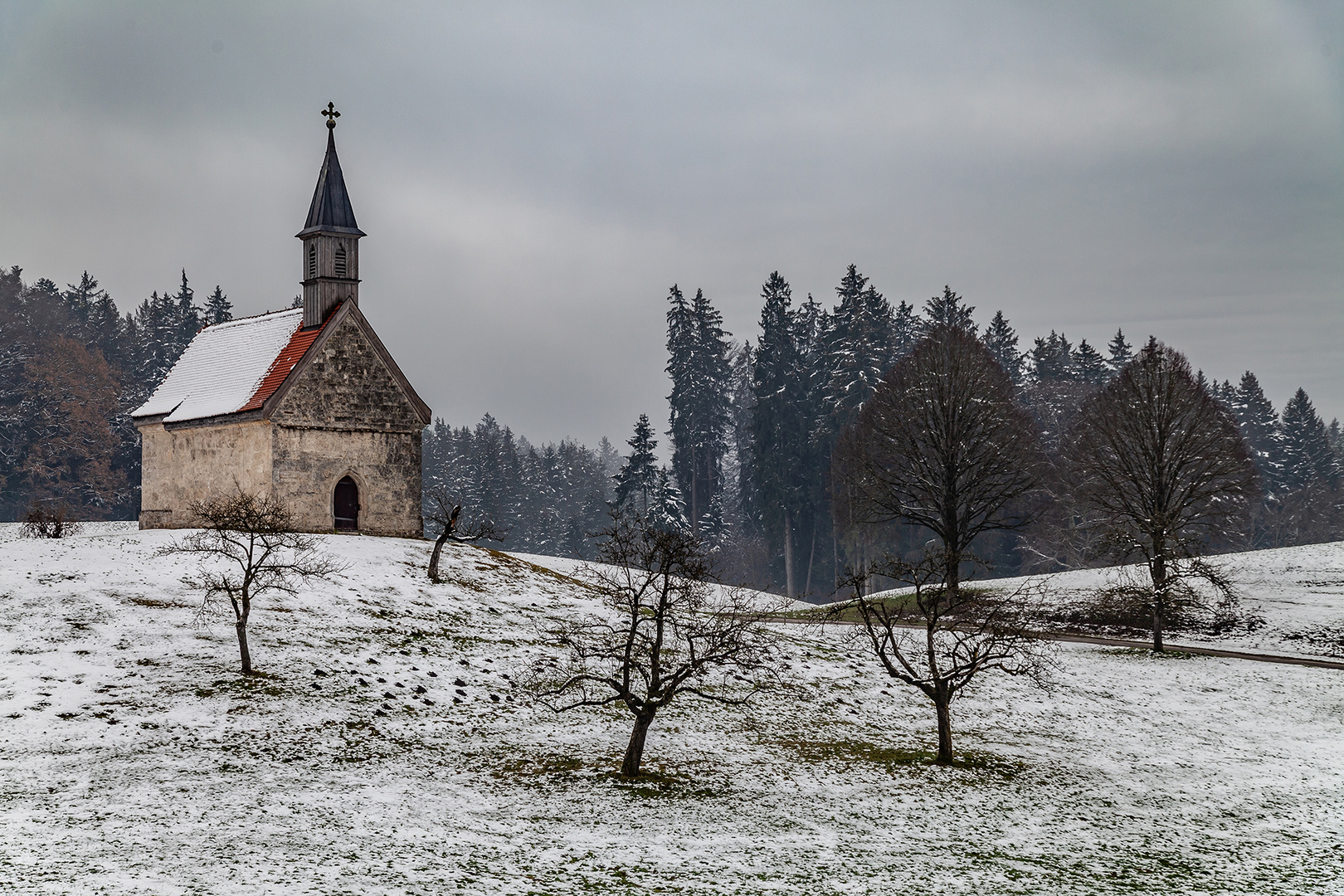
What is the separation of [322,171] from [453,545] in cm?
1453

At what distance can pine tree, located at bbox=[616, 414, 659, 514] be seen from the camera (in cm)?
8294

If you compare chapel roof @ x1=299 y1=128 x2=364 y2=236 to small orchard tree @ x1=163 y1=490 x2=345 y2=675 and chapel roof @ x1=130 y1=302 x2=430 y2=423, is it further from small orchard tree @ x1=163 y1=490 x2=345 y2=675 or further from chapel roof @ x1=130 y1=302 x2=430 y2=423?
small orchard tree @ x1=163 y1=490 x2=345 y2=675

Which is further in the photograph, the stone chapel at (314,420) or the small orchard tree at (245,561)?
the stone chapel at (314,420)

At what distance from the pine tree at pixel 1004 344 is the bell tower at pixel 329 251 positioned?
62.5 m

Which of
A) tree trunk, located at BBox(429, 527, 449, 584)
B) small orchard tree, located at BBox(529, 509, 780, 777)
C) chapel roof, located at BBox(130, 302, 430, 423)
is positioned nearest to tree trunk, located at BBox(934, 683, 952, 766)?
small orchard tree, located at BBox(529, 509, 780, 777)

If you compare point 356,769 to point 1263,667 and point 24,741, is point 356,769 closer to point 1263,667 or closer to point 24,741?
point 24,741

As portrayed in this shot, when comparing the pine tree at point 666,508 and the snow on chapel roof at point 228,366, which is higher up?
the snow on chapel roof at point 228,366

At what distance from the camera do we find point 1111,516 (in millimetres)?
43219

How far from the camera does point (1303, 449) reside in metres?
89.6

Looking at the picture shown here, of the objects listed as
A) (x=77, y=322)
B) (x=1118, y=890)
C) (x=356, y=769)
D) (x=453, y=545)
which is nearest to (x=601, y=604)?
(x=453, y=545)

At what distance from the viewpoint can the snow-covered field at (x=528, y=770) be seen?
45.7 ft

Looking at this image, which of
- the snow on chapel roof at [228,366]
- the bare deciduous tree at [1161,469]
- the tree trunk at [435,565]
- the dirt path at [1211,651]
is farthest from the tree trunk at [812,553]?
the tree trunk at [435,565]

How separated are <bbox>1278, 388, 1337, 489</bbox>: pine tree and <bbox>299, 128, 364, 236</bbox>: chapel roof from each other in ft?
258

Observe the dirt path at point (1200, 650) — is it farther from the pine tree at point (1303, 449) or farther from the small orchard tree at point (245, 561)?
the pine tree at point (1303, 449)
